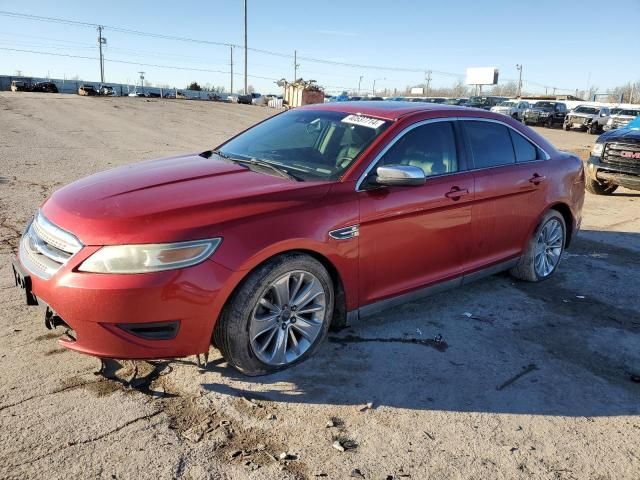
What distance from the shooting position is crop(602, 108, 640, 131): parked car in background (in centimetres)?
3078

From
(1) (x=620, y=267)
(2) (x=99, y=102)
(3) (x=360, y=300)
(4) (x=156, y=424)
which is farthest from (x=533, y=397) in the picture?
(2) (x=99, y=102)

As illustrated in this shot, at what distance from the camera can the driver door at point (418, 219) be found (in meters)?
3.60

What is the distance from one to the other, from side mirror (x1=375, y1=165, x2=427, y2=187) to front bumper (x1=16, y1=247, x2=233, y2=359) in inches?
49.6

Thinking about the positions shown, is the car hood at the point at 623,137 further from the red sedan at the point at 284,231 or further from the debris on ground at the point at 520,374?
the debris on ground at the point at 520,374

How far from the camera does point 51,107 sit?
2450cm

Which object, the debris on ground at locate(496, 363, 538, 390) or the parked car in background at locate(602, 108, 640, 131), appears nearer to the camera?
the debris on ground at locate(496, 363, 538, 390)

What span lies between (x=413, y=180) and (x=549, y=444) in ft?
5.69

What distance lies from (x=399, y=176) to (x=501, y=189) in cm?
147

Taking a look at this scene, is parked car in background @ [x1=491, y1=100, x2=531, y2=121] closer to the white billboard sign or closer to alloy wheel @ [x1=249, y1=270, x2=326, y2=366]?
alloy wheel @ [x1=249, y1=270, x2=326, y2=366]

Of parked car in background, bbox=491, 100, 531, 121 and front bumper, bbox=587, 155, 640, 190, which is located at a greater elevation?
parked car in background, bbox=491, 100, 531, 121

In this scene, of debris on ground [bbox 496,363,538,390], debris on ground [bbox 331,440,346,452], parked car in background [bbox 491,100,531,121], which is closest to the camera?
debris on ground [bbox 331,440,346,452]

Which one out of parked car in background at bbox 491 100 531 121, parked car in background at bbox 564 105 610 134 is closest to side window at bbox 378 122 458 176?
parked car in background at bbox 564 105 610 134

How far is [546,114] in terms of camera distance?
37438 millimetres

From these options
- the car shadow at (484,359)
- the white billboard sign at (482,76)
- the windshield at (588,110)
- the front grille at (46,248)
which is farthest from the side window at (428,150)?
the white billboard sign at (482,76)
